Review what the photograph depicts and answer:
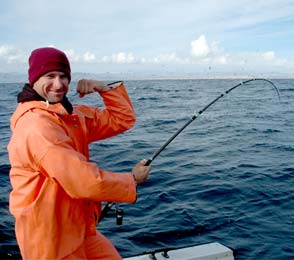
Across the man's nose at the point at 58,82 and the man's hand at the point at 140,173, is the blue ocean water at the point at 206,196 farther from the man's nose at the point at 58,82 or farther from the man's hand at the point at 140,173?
the man's nose at the point at 58,82

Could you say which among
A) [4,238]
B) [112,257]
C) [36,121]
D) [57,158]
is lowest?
[4,238]

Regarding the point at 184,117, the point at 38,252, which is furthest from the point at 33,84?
the point at 184,117

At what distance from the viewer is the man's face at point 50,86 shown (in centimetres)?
307

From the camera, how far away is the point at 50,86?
3082 mm

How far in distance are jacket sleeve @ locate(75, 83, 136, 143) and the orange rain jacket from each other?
1.84 ft

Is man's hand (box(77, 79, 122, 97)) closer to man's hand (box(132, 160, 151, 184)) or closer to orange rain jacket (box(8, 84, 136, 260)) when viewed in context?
orange rain jacket (box(8, 84, 136, 260))

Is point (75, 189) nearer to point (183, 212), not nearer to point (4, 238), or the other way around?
point (4, 238)

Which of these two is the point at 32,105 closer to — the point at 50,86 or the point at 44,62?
the point at 50,86

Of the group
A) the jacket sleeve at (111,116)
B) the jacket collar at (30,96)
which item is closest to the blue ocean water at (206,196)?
the jacket sleeve at (111,116)

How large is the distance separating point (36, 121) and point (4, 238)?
14.4 ft

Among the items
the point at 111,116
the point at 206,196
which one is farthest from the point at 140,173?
the point at 206,196

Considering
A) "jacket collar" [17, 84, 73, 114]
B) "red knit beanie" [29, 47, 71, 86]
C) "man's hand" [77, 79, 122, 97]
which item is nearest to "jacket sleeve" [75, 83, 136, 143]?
"man's hand" [77, 79, 122, 97]

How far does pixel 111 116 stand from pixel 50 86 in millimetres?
883

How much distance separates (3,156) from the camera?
1195 cm
